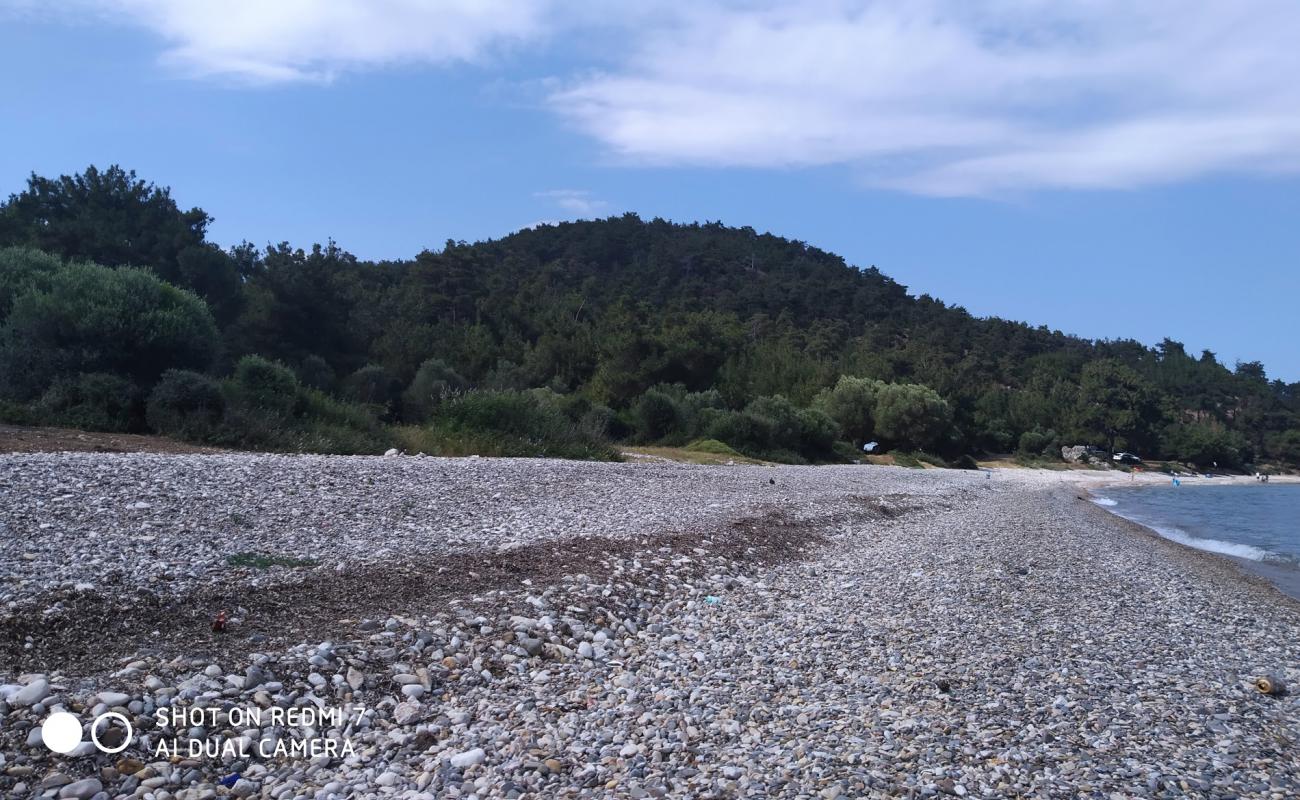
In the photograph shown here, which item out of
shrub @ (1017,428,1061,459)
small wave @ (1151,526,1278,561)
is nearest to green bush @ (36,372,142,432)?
small wave @ (1151,526,1278,561)

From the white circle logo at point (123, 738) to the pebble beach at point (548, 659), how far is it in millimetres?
34

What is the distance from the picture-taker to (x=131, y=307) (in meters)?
18.8

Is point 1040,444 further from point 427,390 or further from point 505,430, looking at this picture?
point 505,430

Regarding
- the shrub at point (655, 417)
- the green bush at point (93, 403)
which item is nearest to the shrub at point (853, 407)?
the shrub at point (655, 417)

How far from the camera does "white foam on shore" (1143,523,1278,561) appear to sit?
20.4m

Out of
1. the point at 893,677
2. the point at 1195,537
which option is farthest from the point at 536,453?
the point at 1195,537

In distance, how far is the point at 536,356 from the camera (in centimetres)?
4906

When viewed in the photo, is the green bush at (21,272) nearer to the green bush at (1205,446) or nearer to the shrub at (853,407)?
the shrub at (853,407)

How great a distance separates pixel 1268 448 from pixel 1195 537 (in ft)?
306

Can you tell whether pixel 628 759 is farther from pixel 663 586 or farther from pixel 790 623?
pixel 663 586

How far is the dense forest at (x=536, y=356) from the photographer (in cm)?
1848

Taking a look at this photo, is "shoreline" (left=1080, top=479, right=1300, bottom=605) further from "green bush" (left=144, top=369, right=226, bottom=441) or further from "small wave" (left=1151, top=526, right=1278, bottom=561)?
"green bush" (left=144, top=369, right=226, bottom=441)

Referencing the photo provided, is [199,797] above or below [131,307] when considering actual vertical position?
below

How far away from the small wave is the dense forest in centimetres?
1571
